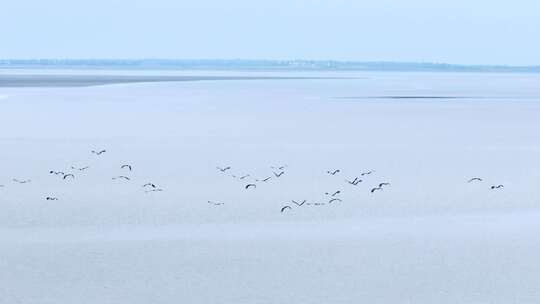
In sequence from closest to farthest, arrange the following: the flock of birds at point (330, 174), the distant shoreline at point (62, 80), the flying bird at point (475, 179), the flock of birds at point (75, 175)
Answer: the flock of birds at point (330, 174) < the flock of birds at point (75, 175) < the flying bird at point (475, 179) < the distant shoreline at point (62, 80)

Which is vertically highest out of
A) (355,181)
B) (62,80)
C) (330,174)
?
(62,80)

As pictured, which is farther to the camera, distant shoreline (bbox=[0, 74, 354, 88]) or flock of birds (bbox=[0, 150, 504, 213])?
distant shoreline (bbox=[0, 74, 354, 88])

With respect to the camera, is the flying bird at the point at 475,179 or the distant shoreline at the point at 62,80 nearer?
the flying bird at the point at 475,179

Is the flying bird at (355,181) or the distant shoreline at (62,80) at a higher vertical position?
the distant shoreline at (62,80)

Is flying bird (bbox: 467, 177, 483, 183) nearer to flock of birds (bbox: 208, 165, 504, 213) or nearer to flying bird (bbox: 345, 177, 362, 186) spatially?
flock of birds (bbox: 208, 165, 504, 213)

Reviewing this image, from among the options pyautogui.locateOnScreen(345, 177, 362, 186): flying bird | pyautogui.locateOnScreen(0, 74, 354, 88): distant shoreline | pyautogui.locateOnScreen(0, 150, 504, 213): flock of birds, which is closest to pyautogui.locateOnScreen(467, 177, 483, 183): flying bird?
pyautogui.locateOnScreen(0, 150, 504, 213): flock of birds

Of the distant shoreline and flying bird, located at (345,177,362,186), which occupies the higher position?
the distant shoreline

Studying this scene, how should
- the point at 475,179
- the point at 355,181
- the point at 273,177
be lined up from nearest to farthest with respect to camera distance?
the point at 355,181 → the point at 475,179 → the point at 273,177

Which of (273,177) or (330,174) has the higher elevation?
(330,174)

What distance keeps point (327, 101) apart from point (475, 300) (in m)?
21.8

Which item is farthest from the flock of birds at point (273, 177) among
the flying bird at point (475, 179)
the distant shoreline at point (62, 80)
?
the distant shoreline at point (62, 80)

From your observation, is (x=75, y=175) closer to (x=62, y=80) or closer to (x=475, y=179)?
(x=475, y=179)

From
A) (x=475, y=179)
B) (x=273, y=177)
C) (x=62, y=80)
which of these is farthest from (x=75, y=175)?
(x=62, y=80)

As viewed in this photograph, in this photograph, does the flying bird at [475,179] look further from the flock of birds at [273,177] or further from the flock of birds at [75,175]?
the flock of birds at [75,175]
